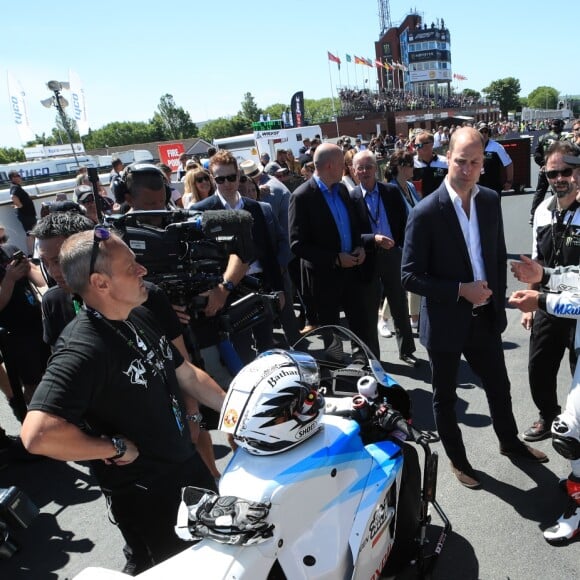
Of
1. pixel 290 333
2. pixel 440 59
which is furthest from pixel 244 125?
pixel 290 333

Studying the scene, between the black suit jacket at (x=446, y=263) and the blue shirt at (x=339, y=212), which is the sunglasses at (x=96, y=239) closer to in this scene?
the black suit jacket at (x=446, y=263)

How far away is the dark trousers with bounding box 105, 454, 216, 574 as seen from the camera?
2.10 m

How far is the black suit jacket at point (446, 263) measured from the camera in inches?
114

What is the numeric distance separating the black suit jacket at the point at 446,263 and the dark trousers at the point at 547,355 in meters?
0.59

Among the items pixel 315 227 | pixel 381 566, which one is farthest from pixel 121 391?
pixel 315 227

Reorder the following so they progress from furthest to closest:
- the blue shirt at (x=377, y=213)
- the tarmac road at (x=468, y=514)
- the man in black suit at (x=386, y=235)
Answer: the blue shirt at (x=377, y=213)
the man in black suit at (x=386, y=235)
the tarmac road at (x=468, y=514)

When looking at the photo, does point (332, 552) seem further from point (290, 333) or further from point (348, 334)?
point (290, 333)

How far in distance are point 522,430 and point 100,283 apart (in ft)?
10.9

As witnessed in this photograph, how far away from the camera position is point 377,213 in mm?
5066

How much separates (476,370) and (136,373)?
226 cm

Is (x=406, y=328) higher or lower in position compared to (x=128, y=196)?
lower

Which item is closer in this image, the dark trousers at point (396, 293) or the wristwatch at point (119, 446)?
the wristwatch at point (119, 446)

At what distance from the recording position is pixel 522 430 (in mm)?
3734

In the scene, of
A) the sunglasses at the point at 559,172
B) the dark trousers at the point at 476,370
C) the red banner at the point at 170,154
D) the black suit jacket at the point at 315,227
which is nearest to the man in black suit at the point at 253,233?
the black suit jacket at the point at 315,227
